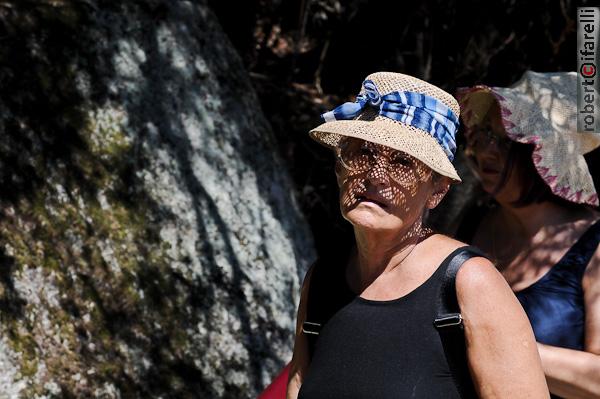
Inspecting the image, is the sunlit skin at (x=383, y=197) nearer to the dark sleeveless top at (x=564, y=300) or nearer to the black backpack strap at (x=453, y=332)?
the black backpack strap at (x=453, y=332)

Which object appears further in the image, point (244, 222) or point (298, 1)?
point (298, 1)

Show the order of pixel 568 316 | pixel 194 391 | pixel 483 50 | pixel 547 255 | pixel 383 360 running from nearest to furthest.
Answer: pixel 383 360 < pixel 568 316 < pixel 547 255 < pixel 194 391 < pixel 483 50

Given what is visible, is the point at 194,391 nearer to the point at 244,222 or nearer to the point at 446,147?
the point at 244,222

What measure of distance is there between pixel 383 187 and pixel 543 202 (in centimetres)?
98

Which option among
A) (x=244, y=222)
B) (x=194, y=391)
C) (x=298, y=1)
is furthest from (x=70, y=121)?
(x=298, y=1)

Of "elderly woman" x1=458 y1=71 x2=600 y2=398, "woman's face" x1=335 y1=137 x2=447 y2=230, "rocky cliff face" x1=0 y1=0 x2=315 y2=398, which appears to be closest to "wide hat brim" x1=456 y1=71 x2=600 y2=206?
"elderly woman" x1=458 y1=71 x2=600 y2=398

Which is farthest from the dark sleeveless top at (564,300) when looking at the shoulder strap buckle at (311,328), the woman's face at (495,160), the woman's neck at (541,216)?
the shoulder strap buckle at (311,328)

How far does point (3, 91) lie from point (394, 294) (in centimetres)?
232

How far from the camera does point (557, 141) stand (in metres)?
2.71

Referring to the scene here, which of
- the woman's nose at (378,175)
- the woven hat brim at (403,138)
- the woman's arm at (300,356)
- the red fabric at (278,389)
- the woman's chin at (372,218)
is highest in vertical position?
the woven hat brim at (403,138)

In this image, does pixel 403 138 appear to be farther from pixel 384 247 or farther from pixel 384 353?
pixel 384 353

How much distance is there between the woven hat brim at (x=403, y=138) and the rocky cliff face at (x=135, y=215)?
174cm

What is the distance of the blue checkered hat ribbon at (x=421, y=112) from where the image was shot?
77.9 inches

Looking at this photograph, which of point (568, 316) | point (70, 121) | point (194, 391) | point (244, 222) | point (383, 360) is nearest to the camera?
point (383, 360)
